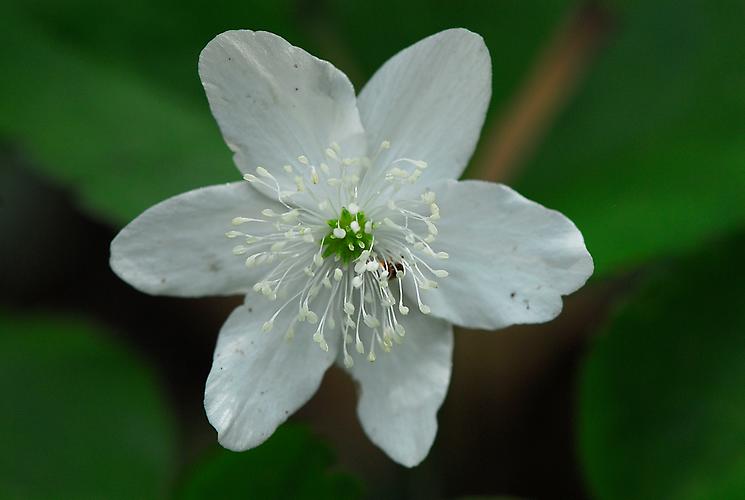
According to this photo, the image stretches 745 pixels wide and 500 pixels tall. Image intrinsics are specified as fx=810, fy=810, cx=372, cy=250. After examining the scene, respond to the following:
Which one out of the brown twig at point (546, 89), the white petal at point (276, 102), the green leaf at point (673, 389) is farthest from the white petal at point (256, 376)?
the brown twig at point (546, 89)

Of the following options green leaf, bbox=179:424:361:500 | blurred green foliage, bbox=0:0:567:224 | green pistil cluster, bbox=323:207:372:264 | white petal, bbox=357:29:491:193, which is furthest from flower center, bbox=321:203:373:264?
blurred green foliage, bbox=0:0:567:224

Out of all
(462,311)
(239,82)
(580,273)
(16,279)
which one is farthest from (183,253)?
(16,279)

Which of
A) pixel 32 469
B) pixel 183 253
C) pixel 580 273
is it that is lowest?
pixel 32 469

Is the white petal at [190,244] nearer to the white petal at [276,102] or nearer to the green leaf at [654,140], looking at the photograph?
the white petal at [276,102]

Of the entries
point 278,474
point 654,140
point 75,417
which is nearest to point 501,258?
point 278,474

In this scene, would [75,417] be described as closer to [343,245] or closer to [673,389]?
[343,245]

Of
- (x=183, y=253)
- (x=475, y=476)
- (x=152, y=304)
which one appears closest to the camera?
(x=183, y=253)

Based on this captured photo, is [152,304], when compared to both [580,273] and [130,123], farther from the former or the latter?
[580,273]
